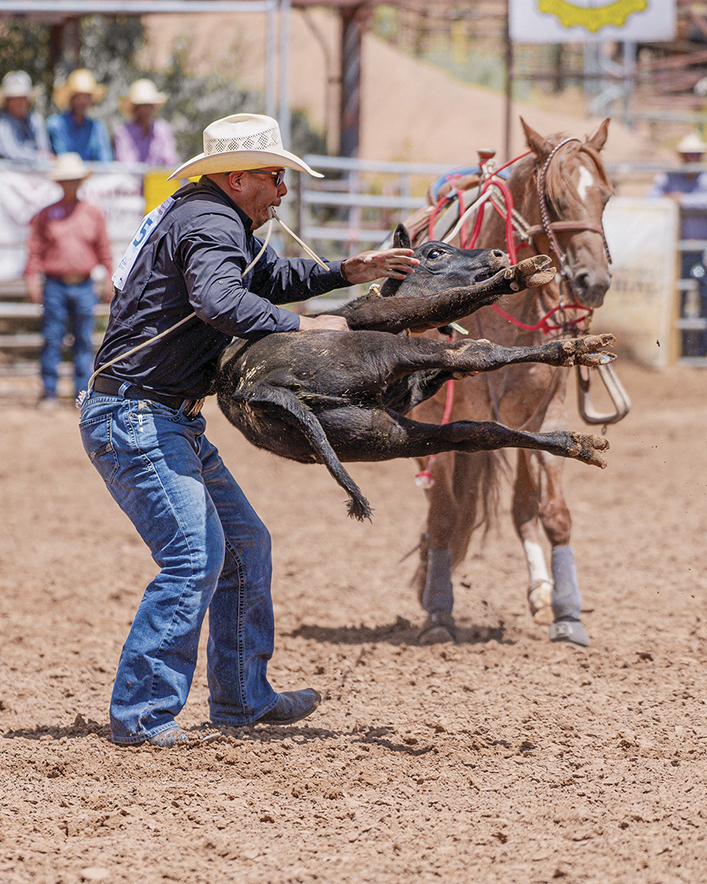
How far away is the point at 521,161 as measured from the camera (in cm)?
466

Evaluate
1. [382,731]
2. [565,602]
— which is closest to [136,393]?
[382,731]

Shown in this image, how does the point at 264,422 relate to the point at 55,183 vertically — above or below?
below

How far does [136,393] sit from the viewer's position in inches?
136

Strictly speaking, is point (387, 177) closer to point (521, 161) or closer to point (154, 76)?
point (154, 76)

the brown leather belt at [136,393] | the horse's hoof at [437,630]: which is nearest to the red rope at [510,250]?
the horse's hoof at [437,630]

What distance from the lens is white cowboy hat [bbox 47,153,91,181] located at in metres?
10.0

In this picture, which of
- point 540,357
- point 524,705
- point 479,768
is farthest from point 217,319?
point 524,705

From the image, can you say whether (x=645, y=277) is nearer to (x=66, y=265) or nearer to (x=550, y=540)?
(x=66, y=265)

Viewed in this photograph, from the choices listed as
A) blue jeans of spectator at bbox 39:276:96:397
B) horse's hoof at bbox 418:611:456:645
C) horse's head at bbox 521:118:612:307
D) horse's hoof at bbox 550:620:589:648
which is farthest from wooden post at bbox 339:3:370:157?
horse's hoof at bbox 550:620:589:648

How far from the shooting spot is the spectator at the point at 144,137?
37.0 ft

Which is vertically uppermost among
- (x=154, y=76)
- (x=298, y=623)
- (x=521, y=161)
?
(x=154, y=76)

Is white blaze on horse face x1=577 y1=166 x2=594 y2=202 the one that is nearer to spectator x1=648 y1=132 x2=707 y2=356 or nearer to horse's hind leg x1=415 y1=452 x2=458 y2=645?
horse's hind leg x1=415 y1=452 x2=458 y2=645

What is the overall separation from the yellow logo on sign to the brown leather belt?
26.4 feet

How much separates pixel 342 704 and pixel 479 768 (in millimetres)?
822
